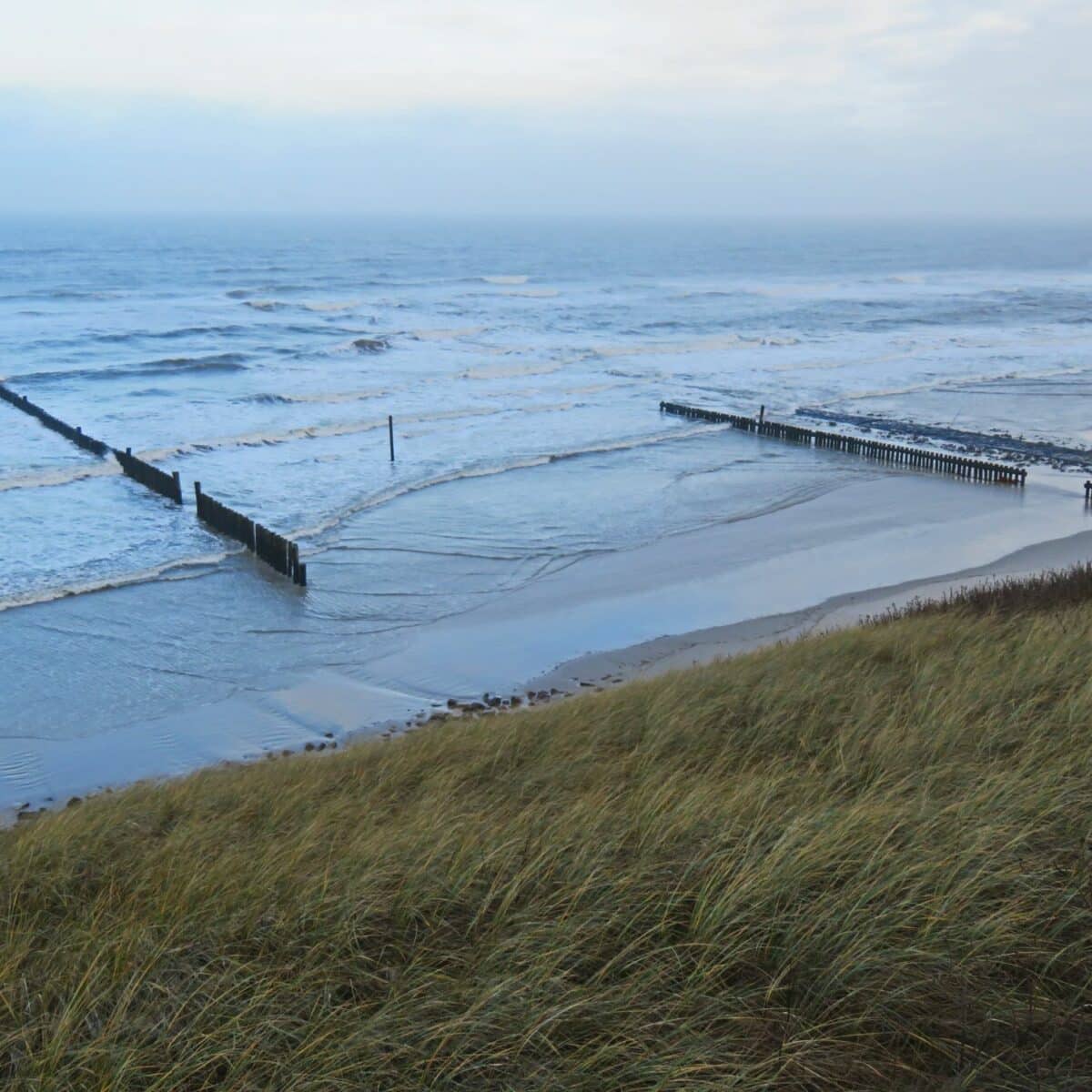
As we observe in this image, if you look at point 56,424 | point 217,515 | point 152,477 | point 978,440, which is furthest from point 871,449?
point 56,424

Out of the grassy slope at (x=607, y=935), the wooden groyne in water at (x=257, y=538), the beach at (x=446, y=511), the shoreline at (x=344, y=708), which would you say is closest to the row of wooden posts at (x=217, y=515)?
the wooden groyne in water at (x=257, y=538)

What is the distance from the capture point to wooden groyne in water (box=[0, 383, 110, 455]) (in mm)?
34375

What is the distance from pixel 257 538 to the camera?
2316 cm

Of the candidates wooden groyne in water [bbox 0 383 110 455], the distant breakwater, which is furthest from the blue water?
the distant breakwater

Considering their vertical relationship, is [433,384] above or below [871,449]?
above

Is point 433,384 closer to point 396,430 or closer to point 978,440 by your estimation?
point 396,430

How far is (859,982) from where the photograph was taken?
445 cm

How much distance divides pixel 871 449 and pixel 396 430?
15.6m

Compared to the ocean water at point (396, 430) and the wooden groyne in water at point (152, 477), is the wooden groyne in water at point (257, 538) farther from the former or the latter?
the wooden groyne in water at point (152, 477)

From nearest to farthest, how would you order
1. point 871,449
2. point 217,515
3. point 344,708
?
point 344,708 < point 217,515 < point 871,449

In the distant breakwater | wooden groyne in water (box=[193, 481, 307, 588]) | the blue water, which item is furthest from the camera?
the distant breakwater

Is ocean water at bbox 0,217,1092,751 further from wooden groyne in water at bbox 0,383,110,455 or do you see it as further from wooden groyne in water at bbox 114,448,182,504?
wooden groyne in water at bbox 0,383,110,455

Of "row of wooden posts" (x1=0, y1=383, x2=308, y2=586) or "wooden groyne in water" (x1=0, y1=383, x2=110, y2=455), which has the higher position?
"wooden groyne in water" (x1=0, y1=383, x2=110, y2=455)

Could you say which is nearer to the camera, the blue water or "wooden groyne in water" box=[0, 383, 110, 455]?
the blue water
